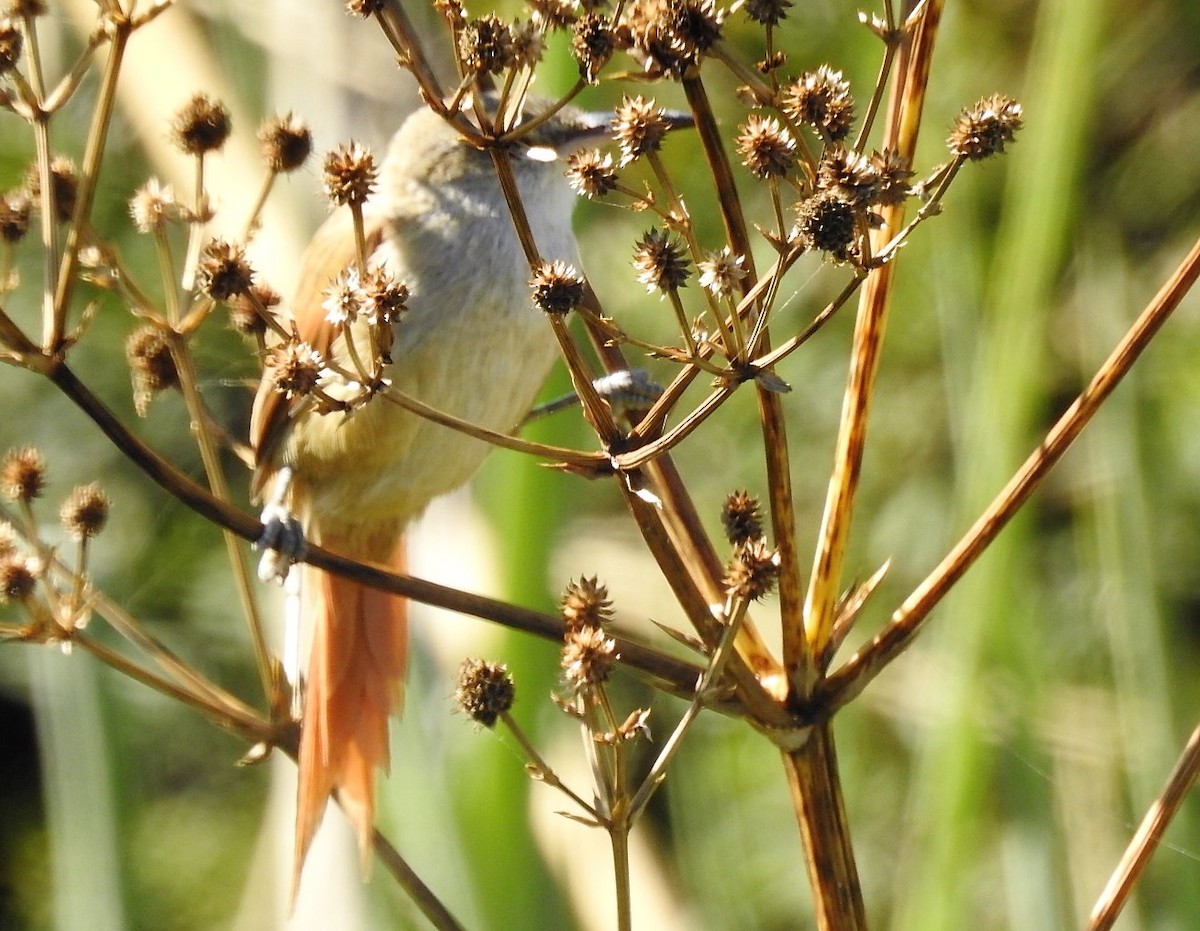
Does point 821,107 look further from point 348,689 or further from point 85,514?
point 348,689

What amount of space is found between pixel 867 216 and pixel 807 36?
2.82m

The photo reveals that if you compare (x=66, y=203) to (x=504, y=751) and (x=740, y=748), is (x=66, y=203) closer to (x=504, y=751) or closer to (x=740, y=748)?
(x=504, y=751)

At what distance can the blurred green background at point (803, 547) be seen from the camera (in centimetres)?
206

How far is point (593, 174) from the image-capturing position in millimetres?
1212

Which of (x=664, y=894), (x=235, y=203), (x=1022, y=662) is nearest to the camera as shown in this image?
(x=1022, y=662)

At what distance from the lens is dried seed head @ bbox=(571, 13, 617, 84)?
1176mm

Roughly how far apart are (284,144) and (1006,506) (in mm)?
775

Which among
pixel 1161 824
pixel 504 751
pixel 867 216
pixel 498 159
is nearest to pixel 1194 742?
pixel 1161 824

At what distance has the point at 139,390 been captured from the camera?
1733 mm

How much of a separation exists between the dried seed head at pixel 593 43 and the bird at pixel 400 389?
0.95m

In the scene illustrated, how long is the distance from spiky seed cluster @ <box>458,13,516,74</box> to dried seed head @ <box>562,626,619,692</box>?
432 mm

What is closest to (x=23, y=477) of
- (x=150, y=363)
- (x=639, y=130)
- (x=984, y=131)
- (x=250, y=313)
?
(x=150, y=363)

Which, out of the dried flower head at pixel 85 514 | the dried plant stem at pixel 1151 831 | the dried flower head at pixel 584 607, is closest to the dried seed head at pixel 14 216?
the dried flower head at pixel 85 514

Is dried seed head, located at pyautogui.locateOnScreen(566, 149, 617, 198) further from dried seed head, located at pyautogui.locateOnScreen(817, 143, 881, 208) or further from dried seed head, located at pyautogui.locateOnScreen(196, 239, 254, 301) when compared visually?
dried seed head, located at pyautogui.locateOnScreen(196, 239, 254, 301)
